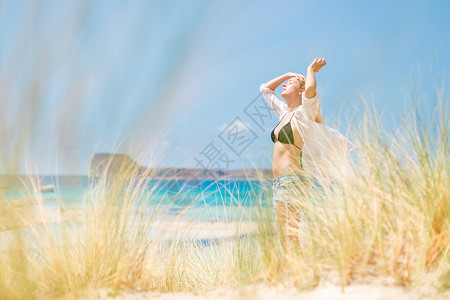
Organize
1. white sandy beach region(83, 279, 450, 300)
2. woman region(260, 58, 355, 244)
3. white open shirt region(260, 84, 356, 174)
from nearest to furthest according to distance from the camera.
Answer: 1. white sandy beach region(83, 279, 450, 300)
2. white open shirt region(260, 84, 356, 174)
3. woman region(260, 58, 355, 244)

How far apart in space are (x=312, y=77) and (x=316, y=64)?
247mm

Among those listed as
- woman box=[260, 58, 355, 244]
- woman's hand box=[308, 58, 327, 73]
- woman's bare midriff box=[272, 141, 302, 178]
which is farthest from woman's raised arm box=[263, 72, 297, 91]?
woman's bare midriff box=[272, 141, 302, 178]

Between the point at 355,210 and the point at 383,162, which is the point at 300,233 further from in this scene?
the point at 383,162

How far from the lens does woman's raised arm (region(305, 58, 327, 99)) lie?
2824 millimetres

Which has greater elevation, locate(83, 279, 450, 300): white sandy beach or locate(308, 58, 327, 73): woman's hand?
locate(308, 58, 327, 73): woman's hand

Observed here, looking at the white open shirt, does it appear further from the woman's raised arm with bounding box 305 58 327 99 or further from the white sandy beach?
the white sandy beach

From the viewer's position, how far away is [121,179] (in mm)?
2033

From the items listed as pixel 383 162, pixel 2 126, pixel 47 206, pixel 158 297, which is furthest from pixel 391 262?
pixel 47 206

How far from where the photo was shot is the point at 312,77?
290 cm

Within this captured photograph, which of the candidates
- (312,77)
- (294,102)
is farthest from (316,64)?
(294,102)

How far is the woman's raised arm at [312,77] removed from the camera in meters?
2.82

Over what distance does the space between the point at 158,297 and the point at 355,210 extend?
1085 mm

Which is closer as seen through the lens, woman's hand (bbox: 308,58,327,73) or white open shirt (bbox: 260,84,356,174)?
white open shirt (bbox: 260,84,356,174)

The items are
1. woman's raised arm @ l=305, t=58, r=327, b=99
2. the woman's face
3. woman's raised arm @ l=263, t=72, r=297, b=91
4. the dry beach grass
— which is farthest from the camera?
woman's raised arm @ l=263, t=72, r=297, b=91
